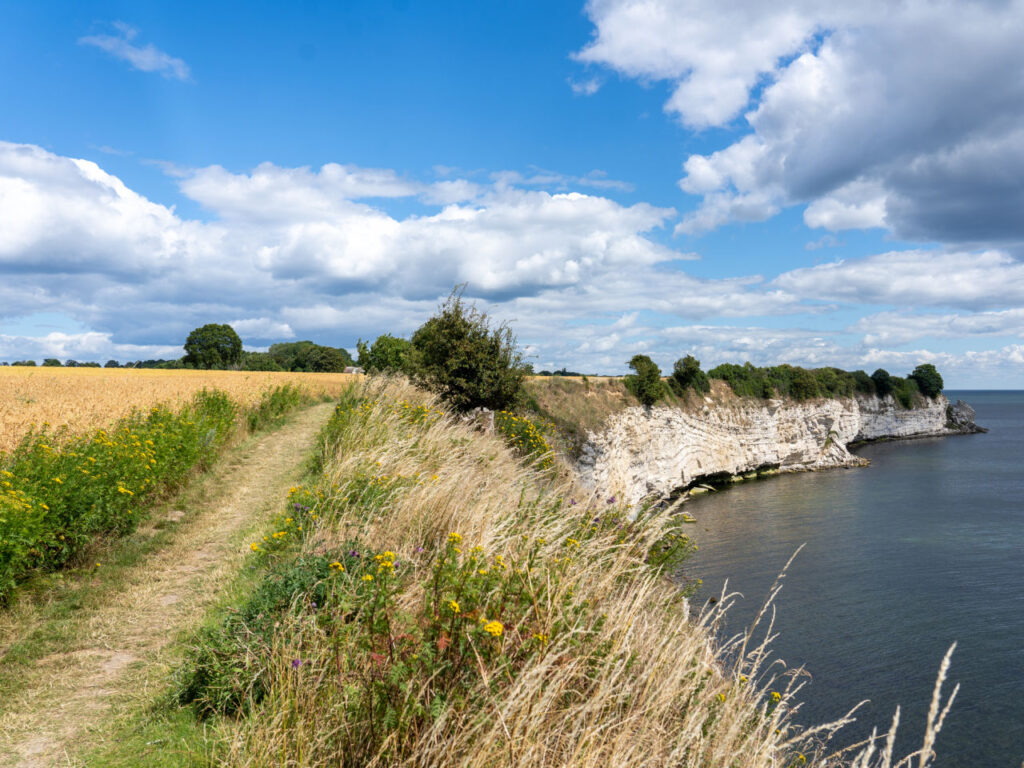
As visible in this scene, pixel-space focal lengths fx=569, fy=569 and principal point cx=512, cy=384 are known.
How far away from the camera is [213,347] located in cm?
9500

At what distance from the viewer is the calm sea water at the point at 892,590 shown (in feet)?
51.2

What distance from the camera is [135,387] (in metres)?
23.7

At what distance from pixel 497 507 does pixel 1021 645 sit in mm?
21870

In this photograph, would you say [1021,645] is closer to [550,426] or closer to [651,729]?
[550,426]

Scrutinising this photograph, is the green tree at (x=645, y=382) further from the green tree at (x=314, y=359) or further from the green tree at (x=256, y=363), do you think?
the green tree at (x=256, y=363)

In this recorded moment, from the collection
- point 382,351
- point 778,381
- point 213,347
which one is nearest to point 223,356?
point 213,347

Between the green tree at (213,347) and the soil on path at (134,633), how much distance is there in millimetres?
92874

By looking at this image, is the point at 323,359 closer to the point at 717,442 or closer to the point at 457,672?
the point at 717,442

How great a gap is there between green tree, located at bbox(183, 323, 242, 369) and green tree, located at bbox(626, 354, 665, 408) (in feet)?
248

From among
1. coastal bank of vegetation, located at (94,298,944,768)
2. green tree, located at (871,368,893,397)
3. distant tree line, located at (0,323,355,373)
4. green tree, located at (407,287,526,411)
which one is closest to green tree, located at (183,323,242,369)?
distant tree line, located at (0,323,355,373)

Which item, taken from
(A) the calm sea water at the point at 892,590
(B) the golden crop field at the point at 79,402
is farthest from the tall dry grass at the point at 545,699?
(A) the calm sea water at the point at 892,590

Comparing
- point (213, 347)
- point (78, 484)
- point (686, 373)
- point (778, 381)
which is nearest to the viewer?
point (78, 484)

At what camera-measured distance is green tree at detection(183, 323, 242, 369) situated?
94562 mm

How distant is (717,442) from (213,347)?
8175 centimetres
